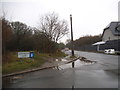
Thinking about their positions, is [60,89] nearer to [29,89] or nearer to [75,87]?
[75,87]

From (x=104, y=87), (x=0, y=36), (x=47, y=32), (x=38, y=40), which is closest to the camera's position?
(x=104, y=87)

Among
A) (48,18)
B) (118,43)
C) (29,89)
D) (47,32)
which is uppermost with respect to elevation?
(48,18)

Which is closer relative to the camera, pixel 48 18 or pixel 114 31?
pixel 48 18

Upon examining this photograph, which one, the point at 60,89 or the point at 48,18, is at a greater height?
the point at 48,18

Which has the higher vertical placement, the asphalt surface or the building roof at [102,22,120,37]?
the building roof at [102,22,120,37]

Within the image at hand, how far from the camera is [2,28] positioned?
37.9ft

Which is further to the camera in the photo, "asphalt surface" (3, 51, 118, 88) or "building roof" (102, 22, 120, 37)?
"building roof" (102, 22, 120, 37)

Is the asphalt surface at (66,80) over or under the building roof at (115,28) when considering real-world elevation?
under

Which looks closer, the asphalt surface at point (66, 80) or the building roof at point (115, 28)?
the asphalt surface at point (66, 80)

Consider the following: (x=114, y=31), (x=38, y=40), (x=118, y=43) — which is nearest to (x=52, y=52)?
(x=38, y=40)

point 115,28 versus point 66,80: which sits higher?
point 115,28

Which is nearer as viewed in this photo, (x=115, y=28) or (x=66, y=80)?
(x=66, y=80)

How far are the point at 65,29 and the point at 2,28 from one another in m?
25.8

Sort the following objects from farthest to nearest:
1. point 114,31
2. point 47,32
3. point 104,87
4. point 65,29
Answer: point 114,31, point 65,29, point 47,32, point 104,87
